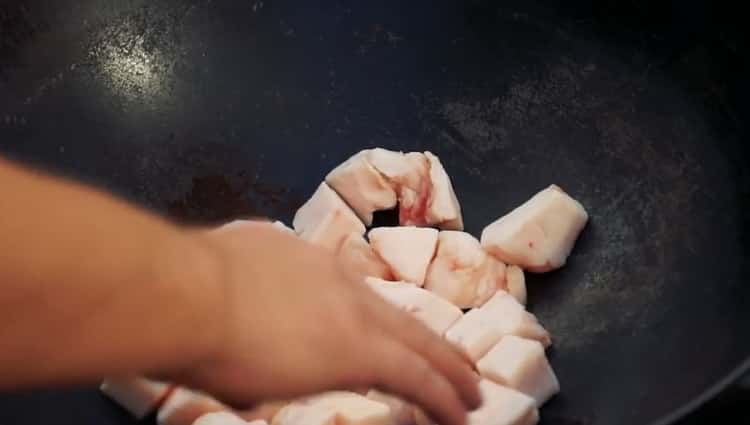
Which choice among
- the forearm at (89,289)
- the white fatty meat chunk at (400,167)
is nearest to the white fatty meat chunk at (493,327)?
the white fatty meat chunk at (400,167)

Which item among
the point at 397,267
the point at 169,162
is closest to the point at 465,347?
the point at 397,267

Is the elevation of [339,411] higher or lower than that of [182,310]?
lower

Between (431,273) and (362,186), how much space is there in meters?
0.17

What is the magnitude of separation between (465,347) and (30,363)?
0.77 metres

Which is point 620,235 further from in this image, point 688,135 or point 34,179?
point 34,179

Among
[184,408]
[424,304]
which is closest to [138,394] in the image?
[184,408]

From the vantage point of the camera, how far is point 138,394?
1326mm

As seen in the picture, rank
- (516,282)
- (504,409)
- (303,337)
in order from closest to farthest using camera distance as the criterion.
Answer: (303,337) → (504,409) → (516,282)

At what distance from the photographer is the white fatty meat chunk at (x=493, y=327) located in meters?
1.33

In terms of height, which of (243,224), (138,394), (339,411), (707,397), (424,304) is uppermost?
(707,397)

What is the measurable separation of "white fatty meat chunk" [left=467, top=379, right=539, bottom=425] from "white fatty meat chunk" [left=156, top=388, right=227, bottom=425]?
351 mm

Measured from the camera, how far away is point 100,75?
160 cm

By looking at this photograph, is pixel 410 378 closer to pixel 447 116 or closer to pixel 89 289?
pixel 89 289

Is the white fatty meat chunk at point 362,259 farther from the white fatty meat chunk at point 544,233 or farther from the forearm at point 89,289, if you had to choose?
the forearm at point 89,289
